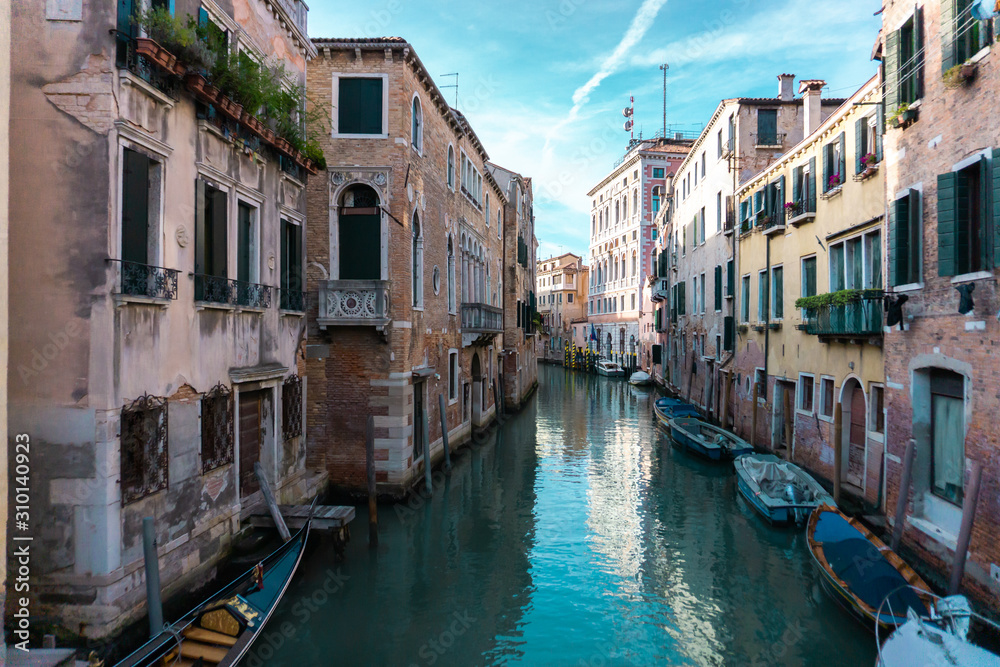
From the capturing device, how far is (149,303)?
6.36 metres

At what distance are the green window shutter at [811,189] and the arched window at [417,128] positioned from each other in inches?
326

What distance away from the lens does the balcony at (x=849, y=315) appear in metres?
10.0

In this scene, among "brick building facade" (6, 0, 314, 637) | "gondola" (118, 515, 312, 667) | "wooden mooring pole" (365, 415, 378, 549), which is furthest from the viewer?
"wooden mooring pole" (365, 415, 378, 549)

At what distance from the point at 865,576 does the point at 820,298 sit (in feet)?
19.3

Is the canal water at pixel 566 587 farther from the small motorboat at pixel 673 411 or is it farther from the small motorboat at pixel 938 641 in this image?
the small motorboat at pixel 673 411

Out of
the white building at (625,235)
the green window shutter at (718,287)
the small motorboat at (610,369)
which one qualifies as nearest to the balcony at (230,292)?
the green window shutter at (718,287)

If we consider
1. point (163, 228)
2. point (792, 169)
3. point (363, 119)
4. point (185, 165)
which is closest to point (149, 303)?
point (163, 228)

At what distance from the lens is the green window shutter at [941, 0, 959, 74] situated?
303 inches

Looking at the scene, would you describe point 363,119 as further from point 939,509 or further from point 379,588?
point 939,509

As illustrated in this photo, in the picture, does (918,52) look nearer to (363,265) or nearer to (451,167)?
(363,265)

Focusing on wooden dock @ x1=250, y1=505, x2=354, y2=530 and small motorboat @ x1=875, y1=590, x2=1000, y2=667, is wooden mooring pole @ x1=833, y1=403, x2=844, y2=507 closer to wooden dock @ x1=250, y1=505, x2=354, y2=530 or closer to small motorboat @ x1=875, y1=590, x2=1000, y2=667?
small motorboat @ x1=875, y1=590, x2=1000, y2=667

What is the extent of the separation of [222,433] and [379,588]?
3.02m

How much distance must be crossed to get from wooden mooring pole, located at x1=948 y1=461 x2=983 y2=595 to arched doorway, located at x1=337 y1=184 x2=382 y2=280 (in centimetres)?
919

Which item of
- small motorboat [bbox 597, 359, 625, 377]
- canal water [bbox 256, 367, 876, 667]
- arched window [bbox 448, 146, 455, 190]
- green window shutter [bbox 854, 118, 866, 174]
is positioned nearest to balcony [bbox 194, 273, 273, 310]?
canal water [bbox 256, 367, 876, 667]
